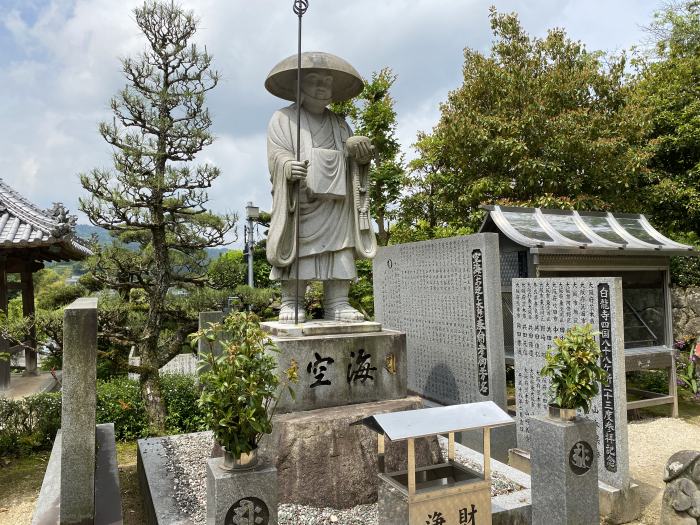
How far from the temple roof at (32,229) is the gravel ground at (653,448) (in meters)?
9.67

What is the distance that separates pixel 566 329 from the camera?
542 cm

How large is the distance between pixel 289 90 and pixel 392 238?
8.46 m

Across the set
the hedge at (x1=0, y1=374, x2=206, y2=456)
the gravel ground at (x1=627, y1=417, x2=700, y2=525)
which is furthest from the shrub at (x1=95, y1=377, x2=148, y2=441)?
the gravel ground at (x1=627, y1=417, x2=700, y2=525)

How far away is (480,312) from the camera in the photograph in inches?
253

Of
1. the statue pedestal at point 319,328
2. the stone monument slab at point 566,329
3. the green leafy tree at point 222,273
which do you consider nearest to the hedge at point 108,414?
the green leafy tree at point 222,273

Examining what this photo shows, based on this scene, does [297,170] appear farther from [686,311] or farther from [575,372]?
[686,311]

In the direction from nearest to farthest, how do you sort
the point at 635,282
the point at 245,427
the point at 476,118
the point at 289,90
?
the point at 245,427 < the point at 289,90 < the point at 635,282 < the point at 476,118

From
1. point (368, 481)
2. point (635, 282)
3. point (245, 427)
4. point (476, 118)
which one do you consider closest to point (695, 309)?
point (635, 282)

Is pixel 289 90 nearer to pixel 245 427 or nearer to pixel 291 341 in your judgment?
pixel 291 341

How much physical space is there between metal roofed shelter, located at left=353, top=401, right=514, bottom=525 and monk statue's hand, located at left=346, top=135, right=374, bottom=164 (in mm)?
2915

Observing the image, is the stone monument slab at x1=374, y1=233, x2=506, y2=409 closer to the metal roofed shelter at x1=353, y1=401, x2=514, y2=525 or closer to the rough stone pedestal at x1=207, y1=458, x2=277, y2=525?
the metal roofed shelter at x1=353, y1=401, x2=514, y2=525

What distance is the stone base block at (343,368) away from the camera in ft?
15.0

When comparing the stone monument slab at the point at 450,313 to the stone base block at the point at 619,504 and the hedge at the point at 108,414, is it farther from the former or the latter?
the hedge at the point at 108,414

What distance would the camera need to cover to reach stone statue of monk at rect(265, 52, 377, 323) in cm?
516
